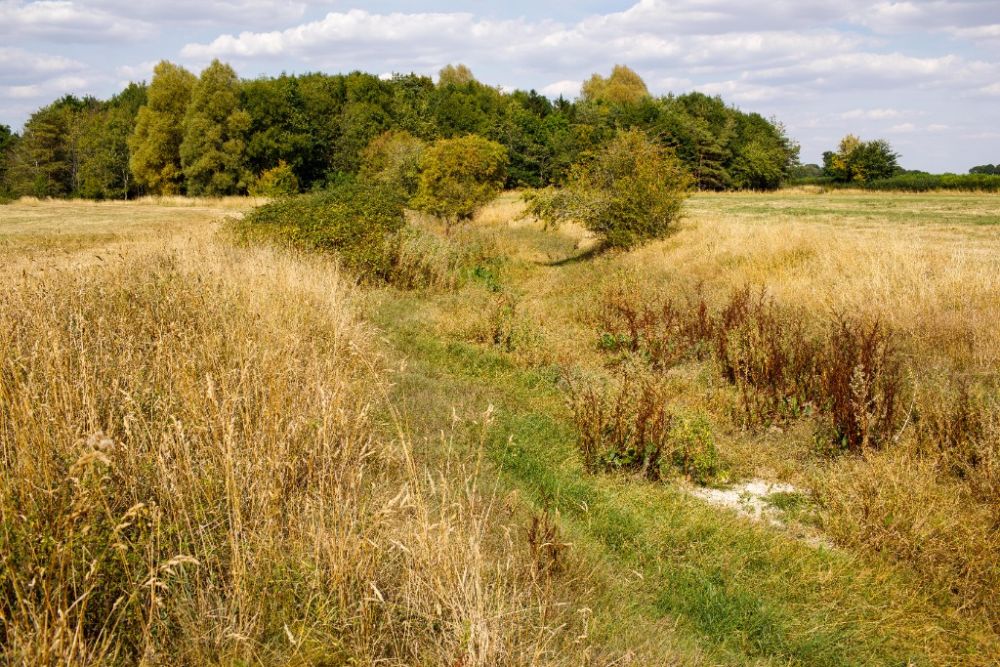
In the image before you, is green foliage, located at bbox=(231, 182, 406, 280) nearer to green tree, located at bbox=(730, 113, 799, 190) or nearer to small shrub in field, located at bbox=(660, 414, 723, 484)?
small shrub in field, located at bbox=(660, 414, 723, 484)

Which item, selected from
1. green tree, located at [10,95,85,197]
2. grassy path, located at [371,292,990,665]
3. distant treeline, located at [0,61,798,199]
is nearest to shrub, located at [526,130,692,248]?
grassy path, located at [371,292,990,665]

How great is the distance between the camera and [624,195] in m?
18.3

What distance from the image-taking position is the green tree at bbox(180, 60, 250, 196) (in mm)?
48406

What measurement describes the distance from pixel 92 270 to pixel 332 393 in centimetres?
475

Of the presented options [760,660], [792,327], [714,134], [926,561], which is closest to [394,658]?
[760,660]

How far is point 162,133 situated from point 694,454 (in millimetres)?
56603

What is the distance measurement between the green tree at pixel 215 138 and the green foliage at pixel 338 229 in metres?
35.9

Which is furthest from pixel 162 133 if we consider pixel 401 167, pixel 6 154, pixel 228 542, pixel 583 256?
pixel 228 542

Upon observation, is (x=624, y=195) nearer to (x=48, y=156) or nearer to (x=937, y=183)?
(x=937, y=183)

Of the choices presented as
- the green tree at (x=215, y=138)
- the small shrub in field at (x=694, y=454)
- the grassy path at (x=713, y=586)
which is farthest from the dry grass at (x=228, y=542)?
the green tree at (x=215, y=138)

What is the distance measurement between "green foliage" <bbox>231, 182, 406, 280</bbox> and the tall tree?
4242 centimetres

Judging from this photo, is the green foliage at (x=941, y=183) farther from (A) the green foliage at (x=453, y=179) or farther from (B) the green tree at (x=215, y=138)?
(B) the green tree at (x=215, y=138)

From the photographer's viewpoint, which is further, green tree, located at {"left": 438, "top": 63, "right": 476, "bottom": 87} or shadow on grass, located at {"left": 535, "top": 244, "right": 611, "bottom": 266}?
green tree, located at {"left": 438, "top": 63, "right": 476, "bottom": 87}

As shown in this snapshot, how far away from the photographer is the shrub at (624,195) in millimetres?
18125
